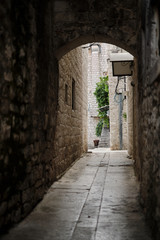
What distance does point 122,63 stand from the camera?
21.0 feet

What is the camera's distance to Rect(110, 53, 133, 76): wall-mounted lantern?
6.15 m

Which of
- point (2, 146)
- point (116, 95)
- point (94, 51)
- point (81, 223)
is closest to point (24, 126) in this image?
point (2, 146)

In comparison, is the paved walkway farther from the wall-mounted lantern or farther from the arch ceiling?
the wall-mounted lantern

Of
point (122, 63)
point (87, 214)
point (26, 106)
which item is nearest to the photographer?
point (87, 214)

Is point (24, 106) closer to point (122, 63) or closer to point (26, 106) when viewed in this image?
point (26, 106)

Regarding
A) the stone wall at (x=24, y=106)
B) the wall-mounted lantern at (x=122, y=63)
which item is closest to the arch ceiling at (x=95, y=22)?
the stone wall at (x=24, y=106)

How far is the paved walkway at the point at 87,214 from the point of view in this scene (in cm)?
252

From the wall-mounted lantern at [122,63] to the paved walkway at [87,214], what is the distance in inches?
105

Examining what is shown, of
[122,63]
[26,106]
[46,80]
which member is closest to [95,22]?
[46,80]

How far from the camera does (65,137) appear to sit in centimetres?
611

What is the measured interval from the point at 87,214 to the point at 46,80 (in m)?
2.06

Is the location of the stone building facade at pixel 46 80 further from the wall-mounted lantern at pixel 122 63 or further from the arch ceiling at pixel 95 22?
the wall-mounted lantern at pixel 122 63

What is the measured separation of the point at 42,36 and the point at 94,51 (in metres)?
22.5

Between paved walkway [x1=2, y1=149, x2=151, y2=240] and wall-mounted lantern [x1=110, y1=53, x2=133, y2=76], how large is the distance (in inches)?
105
